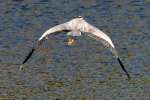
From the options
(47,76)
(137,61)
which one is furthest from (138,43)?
(47,76)

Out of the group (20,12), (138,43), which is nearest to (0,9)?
(20,12)

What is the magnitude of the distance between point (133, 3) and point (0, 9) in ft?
10.5

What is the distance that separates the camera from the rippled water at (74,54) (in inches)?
527

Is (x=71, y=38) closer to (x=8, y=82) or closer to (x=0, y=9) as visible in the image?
(x=8, y=82)

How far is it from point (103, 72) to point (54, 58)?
134cm

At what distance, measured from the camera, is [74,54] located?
15.3 meters

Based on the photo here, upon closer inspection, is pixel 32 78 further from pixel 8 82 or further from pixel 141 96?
pixel 141 96

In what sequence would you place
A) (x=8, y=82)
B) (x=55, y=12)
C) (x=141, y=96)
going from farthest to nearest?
1. (x=55, y=12)
2. (x=8, y=82)
3. (x=141, y=96)

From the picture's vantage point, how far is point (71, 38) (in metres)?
11.9

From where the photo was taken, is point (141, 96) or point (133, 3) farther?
point (133, 3)

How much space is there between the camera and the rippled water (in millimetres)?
13398

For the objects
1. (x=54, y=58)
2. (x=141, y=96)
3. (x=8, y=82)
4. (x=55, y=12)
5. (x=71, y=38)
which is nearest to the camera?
(x=71, y=38)

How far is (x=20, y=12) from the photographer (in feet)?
61.6

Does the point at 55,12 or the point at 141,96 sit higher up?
the point at 55,12
